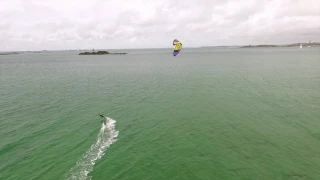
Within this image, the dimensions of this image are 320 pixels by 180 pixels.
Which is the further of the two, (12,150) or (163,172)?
(12,150)

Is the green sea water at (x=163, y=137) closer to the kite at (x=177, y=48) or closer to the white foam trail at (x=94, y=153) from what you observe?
the white foam trail at (x=94, y=153)

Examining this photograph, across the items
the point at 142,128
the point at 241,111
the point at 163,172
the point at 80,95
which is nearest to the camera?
the point at 163,172

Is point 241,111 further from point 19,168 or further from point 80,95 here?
point 80,95

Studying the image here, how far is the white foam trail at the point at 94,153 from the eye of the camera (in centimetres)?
1888

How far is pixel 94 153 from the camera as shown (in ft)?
73.1

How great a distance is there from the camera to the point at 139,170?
19391 millimetres

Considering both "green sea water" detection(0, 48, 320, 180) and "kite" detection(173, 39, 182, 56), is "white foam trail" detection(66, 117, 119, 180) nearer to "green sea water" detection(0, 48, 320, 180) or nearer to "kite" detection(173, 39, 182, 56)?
"green sea water" detection(0, 48, 320, 180)

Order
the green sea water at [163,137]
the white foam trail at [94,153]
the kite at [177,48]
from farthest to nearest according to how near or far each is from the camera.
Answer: the kite at [177,48]
the green sea water at [163,137]
the white foam trail at [94,153]

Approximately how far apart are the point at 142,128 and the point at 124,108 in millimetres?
9315

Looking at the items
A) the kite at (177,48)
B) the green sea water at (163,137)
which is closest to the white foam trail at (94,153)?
the green sea water at (163,137)

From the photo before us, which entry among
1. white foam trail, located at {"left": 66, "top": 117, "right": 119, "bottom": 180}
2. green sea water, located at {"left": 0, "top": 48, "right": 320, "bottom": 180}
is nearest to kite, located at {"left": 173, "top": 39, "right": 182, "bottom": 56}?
green sea water, located at {"left": 0, "top": 48, "right": 320, "bottom": 180}

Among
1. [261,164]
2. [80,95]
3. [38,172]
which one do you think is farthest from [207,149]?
[80,95]

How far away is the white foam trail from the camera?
61.9 ft

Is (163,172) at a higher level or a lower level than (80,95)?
lower
